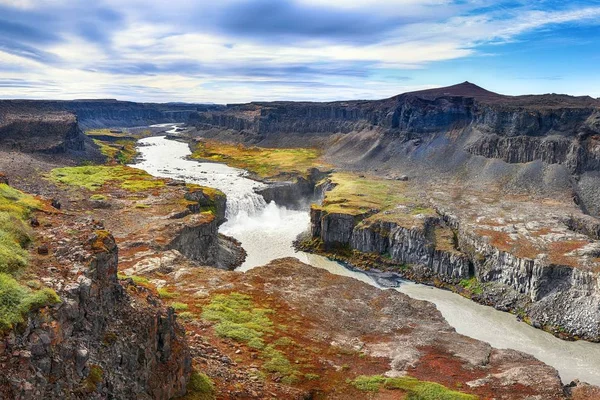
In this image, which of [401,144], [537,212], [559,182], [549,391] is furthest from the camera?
[401,144]

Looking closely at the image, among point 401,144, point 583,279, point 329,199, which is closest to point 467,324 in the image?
point 583,279

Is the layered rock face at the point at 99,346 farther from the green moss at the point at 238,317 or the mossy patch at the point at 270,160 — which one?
the mossy patch at the point at 270,160

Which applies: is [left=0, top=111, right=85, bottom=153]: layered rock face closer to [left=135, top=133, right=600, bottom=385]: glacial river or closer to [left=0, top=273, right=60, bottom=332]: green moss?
[left=135, top=133, right=600, bottom=385]: glacial river

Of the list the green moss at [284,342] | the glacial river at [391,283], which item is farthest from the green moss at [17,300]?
the glacial river at [391,283]

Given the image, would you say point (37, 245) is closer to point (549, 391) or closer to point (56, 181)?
point (549, 391)

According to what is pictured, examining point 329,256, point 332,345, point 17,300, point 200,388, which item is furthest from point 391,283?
point 17,300

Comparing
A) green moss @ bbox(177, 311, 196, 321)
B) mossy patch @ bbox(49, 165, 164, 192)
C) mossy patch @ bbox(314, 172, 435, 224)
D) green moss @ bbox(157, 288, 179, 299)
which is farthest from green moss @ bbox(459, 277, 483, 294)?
mossy patch @ bbox(49, 165, 164, 192)
